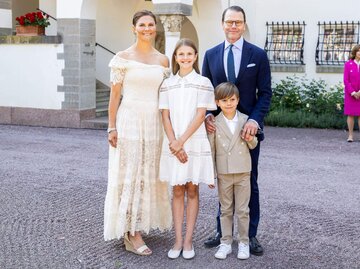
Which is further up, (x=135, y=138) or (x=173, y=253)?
(x=135, y=138)

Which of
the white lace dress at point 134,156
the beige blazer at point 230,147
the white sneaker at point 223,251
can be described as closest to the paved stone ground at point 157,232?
the white sneaker at point 223,251

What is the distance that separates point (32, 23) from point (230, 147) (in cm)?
988

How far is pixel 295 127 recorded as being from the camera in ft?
45.1

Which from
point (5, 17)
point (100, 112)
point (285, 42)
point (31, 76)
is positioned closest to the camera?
point (31, 76)

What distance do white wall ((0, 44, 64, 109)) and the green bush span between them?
16.5 feet

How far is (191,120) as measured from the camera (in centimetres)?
463

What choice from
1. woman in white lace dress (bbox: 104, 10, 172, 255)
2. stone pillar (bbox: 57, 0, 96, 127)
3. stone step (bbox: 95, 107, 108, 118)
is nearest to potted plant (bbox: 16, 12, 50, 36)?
stone pillar (bbox: 57, 0, 96, 127)

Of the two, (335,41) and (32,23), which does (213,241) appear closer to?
(32,23)

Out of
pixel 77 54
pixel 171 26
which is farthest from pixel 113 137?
pixel 77 54

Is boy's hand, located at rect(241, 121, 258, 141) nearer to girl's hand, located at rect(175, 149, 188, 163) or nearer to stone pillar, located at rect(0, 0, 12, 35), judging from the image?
girl's hand, located at rect(175, 149, 188, 163)

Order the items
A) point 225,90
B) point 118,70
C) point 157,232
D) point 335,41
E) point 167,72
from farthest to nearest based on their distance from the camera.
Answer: point 335,41, point 157,232, point 167,72, point 118,70, point 225,90

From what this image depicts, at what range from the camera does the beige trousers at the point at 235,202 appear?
4805 millimetres

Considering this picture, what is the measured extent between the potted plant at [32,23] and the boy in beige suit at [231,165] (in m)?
9.65

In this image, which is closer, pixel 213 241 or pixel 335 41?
pixel 213 241
